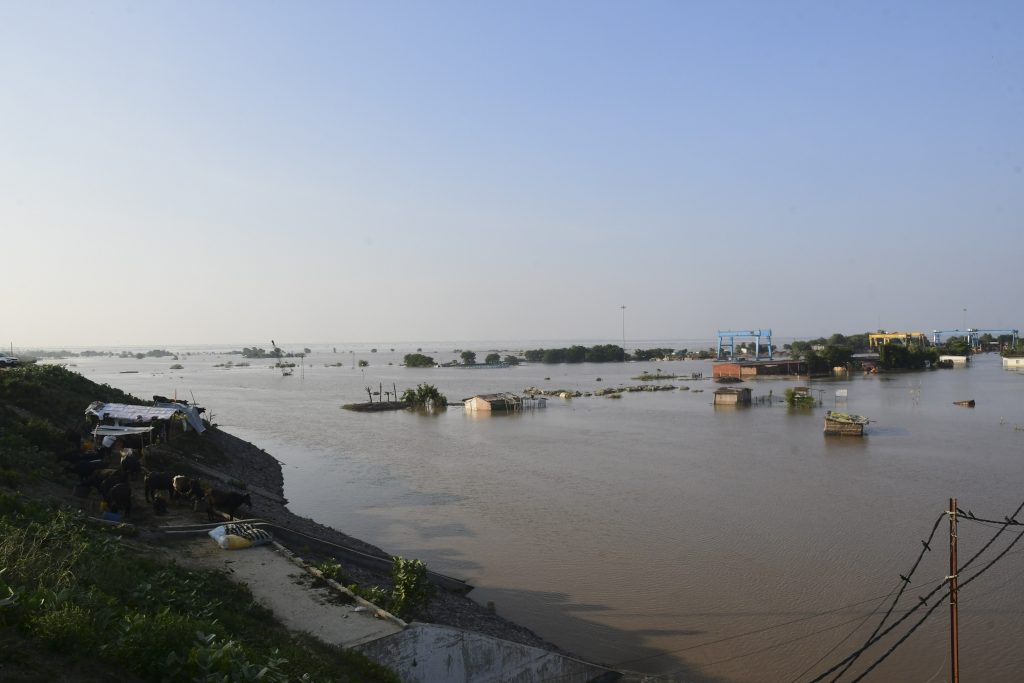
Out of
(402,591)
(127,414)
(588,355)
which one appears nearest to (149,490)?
(402,591)

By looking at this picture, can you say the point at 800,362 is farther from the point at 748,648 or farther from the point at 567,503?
the point at 748,648

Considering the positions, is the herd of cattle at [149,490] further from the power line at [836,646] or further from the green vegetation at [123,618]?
the power line at [836,646]

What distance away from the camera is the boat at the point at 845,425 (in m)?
28.1

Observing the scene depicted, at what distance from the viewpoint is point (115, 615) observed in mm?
4938

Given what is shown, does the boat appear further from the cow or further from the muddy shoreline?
the cow

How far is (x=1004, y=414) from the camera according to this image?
34.4 meters

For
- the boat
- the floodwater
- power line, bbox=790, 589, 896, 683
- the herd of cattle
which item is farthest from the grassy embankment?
the boat

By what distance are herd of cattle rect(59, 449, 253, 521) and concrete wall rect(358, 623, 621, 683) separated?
4.67m

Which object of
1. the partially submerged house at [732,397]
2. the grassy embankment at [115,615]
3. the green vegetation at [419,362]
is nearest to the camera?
the grassy embankment at [115,615]

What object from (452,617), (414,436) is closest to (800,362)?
(414,436)

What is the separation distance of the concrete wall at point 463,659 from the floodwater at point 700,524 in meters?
1.42

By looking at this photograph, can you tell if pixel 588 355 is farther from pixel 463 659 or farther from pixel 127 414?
pixel 463 659

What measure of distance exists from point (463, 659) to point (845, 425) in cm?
2547

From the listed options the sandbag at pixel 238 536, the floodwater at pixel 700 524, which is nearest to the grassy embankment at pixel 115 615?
the sandbag at pixel 238 536
